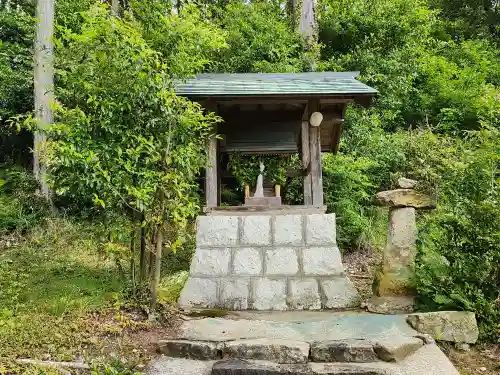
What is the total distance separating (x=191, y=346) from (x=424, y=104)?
11.8 meters

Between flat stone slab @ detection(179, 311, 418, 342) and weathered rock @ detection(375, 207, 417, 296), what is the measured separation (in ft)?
1.60

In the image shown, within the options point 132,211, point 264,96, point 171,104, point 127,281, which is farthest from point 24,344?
point 264,96

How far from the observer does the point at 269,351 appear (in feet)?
10.9

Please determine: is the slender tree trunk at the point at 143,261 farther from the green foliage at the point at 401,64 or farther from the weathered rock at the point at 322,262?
the green foliage at the point at 401,64

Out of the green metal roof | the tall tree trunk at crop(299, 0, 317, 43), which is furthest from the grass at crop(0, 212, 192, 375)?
the tall tree trunk at crop(299, 0, 317, 43)

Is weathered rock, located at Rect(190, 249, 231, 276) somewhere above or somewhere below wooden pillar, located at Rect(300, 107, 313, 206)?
below

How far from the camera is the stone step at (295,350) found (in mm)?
3287

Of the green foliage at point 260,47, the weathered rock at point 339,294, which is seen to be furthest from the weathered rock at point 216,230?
the green foliage at point 260,47

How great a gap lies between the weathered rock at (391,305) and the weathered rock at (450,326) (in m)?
0.65

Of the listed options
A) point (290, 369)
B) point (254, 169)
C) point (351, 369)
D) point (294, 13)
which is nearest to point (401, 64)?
point (294, 13)

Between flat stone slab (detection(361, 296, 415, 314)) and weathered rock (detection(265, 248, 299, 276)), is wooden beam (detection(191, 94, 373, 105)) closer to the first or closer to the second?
weathered rock (detection(265, 248, 299, 276))

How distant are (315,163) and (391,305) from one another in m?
2.53

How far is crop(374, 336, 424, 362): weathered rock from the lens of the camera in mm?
3275

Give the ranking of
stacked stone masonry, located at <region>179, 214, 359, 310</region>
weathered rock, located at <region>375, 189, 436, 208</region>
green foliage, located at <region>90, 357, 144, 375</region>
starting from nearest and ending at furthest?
green foliage, located at <region>90, 357, 144, 375</region>, weathered rock, located at <region>375, 189, 436, 208</region>, stacked stone masonry, located at <region>179, 214, 359, 310</region>
